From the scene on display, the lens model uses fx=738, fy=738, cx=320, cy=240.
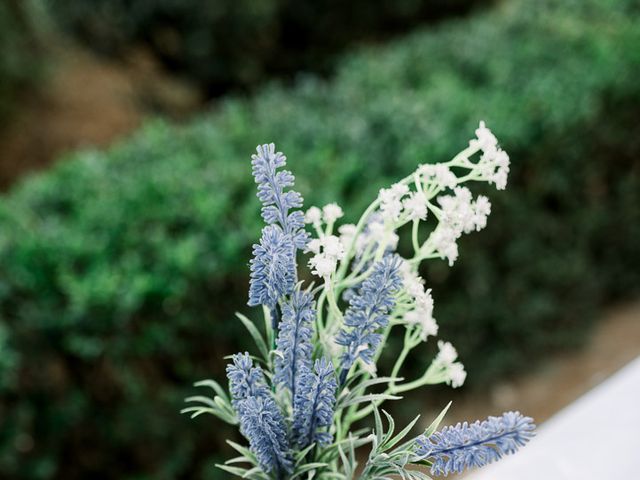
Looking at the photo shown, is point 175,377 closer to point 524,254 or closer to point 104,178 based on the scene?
point 104,178

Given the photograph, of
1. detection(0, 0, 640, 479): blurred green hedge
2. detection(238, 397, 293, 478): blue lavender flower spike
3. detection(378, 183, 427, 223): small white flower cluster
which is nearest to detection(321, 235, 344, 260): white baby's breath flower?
detection(378, 183, 427, 223): small white flower cluster

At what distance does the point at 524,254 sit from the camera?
3703mm

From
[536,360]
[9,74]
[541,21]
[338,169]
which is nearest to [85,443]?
[338,169]

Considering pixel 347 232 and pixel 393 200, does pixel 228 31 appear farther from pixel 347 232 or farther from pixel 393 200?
pixel 393 200

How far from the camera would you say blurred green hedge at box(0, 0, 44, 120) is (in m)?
6.25

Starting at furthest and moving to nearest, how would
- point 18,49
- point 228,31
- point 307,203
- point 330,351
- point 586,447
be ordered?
point 18,49 → point 228,31 → point 307,203 → point 586,447 → point 330,351

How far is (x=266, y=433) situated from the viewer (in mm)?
1016

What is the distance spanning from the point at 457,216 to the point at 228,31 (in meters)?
4.92

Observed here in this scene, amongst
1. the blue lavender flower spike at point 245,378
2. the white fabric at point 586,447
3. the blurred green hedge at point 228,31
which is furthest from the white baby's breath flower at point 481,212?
the blurred green hedge at point 228,31

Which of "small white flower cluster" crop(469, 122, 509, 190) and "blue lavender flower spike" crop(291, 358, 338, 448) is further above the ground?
"small white flower cluster" crop(469, 122, 509, 190)

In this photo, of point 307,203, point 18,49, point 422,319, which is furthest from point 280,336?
point 18,49

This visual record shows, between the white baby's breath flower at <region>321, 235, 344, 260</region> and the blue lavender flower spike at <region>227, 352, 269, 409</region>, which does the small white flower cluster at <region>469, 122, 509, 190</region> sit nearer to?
the white baby's breath flower at <region>321, 235, 344, 260</region>

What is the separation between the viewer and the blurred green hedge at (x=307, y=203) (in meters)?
2.57

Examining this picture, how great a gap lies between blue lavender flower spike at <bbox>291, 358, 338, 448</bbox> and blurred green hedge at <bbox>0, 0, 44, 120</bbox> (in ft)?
19.7
